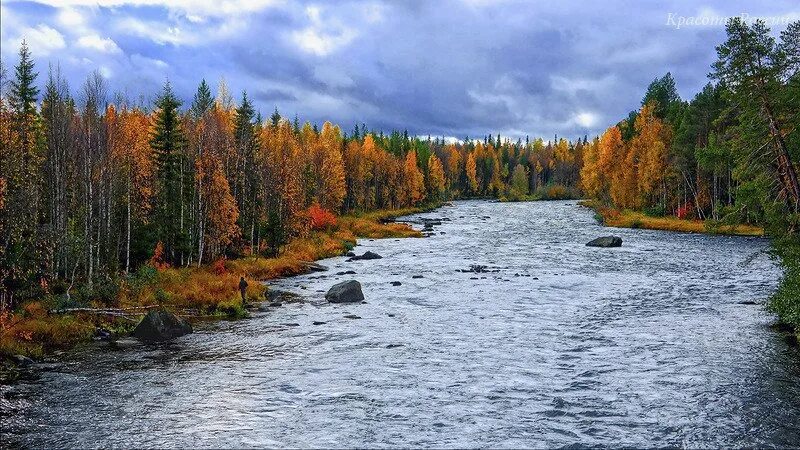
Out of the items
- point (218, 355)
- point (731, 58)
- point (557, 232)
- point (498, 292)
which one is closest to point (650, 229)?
point (557, 232)

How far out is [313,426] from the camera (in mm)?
20234

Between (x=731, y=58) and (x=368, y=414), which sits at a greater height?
(x=731, y=58)

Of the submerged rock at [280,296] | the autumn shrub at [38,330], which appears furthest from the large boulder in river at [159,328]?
the submerged rock at [280,296]

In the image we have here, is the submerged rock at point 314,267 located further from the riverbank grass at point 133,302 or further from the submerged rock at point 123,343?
the submerged rock at point 123,343

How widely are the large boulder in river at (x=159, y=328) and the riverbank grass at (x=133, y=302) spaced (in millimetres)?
1579

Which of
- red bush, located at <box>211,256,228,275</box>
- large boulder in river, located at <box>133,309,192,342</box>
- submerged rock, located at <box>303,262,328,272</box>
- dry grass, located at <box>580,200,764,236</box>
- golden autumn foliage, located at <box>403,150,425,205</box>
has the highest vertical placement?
golden autumn foliage, located at <box>403,150,425,205</box>

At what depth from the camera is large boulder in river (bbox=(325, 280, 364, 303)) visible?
137 ft

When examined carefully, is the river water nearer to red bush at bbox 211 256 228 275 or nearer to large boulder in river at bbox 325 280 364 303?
large boulder in river at bbox 325 280 364 303


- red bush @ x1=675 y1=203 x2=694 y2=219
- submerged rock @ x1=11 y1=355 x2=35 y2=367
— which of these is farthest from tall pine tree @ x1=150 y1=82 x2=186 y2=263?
red bush @ x1=675 y1=203 x2=694 y2=219

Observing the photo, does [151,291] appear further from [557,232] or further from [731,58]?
[557,232]

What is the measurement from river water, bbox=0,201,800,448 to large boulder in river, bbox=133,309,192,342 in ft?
3.34

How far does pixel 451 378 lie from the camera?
2522 cm

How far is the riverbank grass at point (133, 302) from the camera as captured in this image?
2934cm

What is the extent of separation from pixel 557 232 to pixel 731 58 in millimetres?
60943
